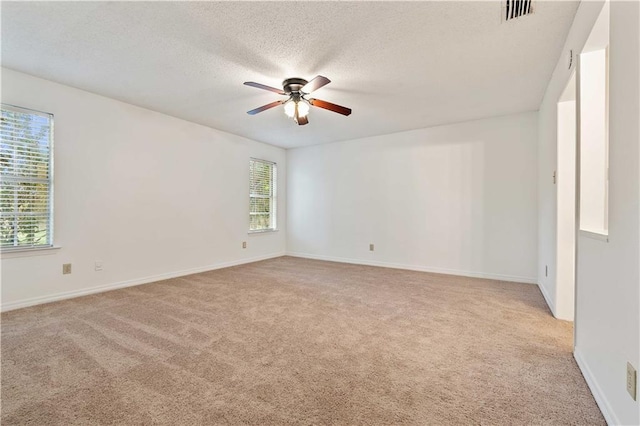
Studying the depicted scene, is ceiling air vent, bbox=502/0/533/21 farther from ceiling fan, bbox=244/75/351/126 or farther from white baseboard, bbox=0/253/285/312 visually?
white baseboard, bbox=0/253/285/312

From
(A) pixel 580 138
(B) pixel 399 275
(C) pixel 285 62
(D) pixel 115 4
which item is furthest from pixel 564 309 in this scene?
(D) pixel 115 4

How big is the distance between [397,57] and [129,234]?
383 centimetres

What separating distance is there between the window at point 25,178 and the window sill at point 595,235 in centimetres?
471

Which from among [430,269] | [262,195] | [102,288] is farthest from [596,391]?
[262,195]

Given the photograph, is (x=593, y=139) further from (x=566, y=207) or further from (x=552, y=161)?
(x=552, y=161)

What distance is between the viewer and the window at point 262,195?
560 cm

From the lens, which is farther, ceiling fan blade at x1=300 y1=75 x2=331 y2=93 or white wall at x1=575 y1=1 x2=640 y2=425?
ceiling fan blade at x1=300 y1=75 x2=331 y2=93

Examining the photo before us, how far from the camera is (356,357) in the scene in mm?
1928

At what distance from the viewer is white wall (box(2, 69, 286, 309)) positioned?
3.04m

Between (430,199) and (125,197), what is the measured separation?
448 centimetres

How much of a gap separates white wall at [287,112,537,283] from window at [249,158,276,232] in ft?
1.79

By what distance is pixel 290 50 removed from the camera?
2365 millimetres

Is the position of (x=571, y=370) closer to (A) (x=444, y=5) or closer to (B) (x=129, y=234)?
(A) (x=444, y=5)

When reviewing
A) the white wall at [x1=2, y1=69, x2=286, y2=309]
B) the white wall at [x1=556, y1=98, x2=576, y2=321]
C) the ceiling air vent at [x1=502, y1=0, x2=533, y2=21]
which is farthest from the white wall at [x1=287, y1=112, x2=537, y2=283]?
the ceiling air vent at [x1=502, y1=0, x2=533, y2=21]
